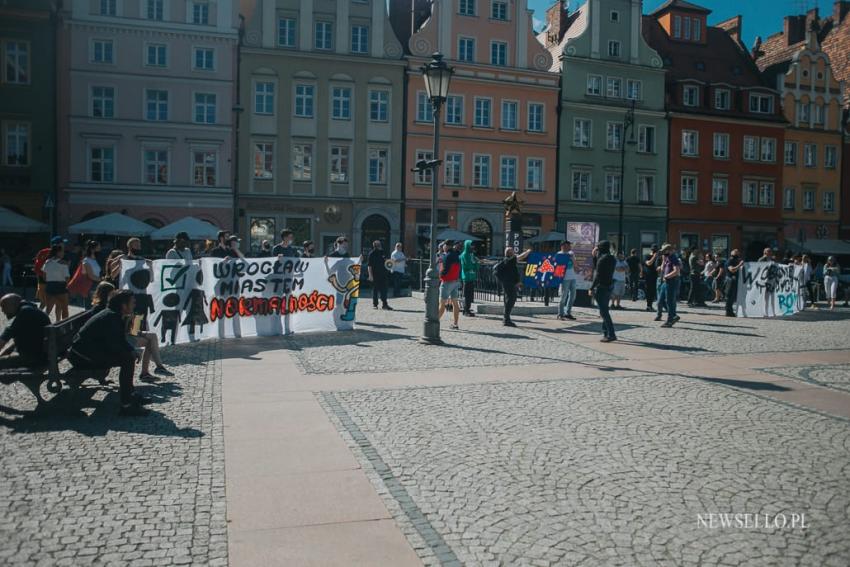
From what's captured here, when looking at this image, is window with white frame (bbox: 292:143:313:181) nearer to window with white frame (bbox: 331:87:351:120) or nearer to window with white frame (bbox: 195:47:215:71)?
window with white frame (bbox: 331:87:351:120)

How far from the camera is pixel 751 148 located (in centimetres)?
4891

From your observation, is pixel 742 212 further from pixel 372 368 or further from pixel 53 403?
pixel 53 403

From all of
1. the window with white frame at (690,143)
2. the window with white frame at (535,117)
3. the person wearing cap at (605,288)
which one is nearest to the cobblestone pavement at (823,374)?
the person wearing cap at (605,288)

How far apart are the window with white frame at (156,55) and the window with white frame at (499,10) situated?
18058 mm

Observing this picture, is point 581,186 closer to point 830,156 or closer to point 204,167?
point 830,156

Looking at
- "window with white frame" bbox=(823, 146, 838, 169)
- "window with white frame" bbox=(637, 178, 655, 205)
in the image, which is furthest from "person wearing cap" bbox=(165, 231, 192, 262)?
"window with white frame" bbox=(823, 146, 838, 169)

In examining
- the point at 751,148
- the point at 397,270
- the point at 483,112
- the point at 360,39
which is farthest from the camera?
the point at 751,148

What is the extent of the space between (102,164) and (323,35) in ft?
43.3

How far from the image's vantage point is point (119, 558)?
426 centimetres

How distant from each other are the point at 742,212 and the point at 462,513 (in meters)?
48.7

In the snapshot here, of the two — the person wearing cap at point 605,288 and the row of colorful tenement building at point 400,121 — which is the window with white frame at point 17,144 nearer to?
the row of colorful tenement building at point 400,121

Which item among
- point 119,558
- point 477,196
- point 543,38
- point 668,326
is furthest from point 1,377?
point 543,38

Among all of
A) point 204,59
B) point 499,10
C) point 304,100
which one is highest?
point 499,10

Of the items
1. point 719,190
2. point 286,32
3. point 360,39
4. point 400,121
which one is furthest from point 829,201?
point 286,32
